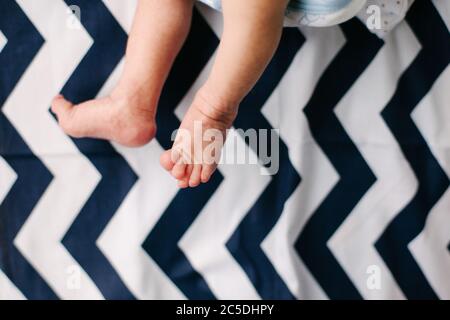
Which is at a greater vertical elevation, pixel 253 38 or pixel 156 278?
pixel 253 38

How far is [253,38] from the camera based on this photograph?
488 millimetres

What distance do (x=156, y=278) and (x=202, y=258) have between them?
7 centimetres

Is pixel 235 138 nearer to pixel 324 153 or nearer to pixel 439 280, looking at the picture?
pixel 324 153

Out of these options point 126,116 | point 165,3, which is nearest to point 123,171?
point 126,116

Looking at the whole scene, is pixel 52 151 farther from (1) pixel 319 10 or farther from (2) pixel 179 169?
(1) pixel 319 10

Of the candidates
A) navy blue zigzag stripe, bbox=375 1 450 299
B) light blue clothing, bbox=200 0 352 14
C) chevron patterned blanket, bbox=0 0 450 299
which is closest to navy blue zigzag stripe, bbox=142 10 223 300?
chevron patterned blanket, bbox=0 0 450 299

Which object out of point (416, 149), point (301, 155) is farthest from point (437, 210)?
point (301, 155)

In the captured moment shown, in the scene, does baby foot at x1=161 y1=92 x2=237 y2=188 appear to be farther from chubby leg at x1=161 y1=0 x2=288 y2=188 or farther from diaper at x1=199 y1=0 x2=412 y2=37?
diaper at x1=199 y1=0 x2=412 y2=37

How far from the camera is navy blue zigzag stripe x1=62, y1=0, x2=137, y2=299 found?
0.62m

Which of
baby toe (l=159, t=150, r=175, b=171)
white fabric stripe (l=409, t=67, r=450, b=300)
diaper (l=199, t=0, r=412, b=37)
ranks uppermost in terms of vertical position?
diaper (l=199, t=0, r=412, b=37)

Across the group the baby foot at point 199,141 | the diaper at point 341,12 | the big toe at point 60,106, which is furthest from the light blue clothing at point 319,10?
the big toe at point 60,106

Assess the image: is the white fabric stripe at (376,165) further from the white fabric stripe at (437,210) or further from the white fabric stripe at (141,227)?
the white fabric stripe at (141,227)

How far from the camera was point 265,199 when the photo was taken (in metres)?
0.65

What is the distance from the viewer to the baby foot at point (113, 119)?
59 cm
